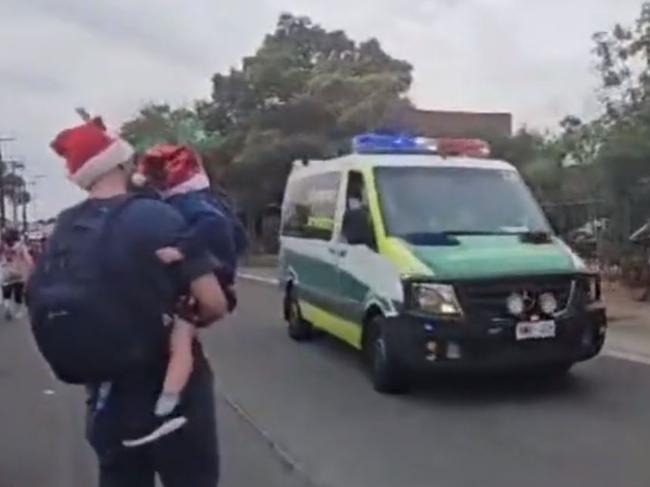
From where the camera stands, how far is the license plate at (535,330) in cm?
885

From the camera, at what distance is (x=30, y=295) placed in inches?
131

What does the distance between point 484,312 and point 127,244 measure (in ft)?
19.4

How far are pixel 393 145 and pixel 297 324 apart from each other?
3274mm

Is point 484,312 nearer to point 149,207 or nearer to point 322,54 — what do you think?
point 149,207

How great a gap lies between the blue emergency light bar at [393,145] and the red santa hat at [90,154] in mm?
7833

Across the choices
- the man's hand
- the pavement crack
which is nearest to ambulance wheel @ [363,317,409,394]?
the pavement crack

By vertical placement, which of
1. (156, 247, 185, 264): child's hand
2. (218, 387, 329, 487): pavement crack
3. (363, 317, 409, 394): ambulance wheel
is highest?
(156, 247, 185, 264): child's hand

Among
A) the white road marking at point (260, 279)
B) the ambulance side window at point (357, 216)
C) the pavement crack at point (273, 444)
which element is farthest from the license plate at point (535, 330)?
the white road marking at point (260, 279)

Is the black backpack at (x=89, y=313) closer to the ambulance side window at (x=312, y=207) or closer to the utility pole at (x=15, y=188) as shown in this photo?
the ambulance side window at (x=312, y=207)

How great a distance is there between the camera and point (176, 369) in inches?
130

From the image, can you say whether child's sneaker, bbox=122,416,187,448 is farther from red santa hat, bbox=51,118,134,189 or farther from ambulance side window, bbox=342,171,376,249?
ambulance side window, bbox=342,171,376,249

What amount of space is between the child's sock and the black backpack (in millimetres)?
116

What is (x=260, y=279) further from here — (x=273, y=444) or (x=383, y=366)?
(x=273, y=444)

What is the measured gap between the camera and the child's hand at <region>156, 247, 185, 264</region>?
127 inches
